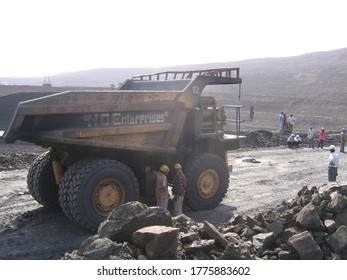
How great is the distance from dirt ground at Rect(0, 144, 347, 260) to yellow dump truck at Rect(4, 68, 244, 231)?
0.38 metres

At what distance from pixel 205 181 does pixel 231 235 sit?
270cm

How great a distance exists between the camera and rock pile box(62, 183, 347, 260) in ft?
16.9

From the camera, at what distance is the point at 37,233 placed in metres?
7.21

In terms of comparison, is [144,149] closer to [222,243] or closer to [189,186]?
[189,186]

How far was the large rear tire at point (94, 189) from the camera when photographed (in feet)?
22.8

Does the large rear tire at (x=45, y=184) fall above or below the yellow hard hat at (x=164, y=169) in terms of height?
below

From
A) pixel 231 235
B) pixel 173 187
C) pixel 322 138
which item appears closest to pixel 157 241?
pixel 231 235

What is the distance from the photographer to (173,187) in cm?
824

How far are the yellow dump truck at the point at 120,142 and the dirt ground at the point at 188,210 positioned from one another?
384mm

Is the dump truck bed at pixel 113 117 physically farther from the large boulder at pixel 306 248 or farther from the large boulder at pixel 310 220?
the large boulder at pixel 306 248

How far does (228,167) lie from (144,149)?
2.60 metres

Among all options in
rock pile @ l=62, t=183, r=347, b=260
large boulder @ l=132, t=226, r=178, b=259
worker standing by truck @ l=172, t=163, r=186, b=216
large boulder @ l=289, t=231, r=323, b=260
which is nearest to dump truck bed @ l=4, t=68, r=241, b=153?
worker standing by truck @ l=172, t=163, r=186, b=216

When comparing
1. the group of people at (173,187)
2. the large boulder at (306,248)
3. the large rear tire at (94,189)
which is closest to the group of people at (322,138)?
the group of people at (173,187)

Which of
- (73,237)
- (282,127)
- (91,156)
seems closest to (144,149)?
(91,156)
